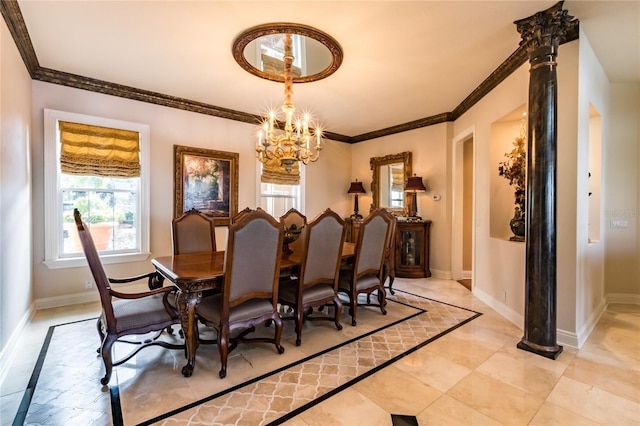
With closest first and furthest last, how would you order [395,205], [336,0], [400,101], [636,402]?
[636,402], [336,0], [400,101], [395,205]

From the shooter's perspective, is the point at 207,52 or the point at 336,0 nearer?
the point at 336,0

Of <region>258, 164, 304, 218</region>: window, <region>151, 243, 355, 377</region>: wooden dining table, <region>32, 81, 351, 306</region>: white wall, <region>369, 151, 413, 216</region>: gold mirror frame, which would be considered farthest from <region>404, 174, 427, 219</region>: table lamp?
<region>151, 243, 355, 377</region>: wooden dining table

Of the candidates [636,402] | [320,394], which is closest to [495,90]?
[636,402]

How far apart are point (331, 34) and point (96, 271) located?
2.64m

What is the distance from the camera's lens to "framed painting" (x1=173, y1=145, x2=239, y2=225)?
4344mm

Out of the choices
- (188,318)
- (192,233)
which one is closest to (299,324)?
(188,318)

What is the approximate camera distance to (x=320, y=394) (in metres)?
1.90

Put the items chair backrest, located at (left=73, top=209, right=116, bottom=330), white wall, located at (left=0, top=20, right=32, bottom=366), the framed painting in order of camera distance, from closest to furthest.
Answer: chair backrest, located at (left=73, top=209, right=116, bottom=330)
white wall, located at (left=0, top=20, right=32, bottom=366)
the framed painting

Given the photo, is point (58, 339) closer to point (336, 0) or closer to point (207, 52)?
point (207, 52)

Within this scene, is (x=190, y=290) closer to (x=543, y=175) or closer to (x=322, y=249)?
(x=322, y=249)

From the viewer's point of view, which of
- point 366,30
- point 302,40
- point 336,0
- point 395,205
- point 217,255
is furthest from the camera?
point 395,205

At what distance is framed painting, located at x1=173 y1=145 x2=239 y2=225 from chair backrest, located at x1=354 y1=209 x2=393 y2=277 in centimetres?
260

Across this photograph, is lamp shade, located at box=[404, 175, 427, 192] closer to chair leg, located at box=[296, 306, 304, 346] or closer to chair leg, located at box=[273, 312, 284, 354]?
chair leg, located at box=[296, 306, 304, 346]

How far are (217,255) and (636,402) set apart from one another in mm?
3391
